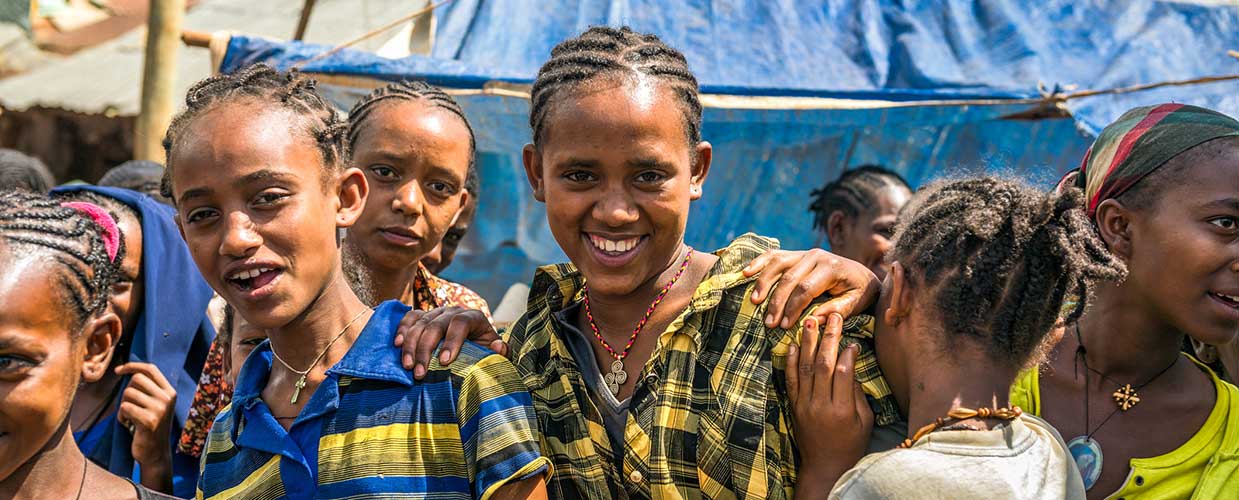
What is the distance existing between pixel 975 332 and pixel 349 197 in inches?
53.6

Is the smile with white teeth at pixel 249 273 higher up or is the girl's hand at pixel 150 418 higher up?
the smile with white teeth at pixel 249 273

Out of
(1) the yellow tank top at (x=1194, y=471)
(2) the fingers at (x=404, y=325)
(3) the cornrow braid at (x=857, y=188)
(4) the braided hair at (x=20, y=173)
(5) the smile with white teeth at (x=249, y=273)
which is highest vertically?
(4) the braided hair at (x=20, y=173)

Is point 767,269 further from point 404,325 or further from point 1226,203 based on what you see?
point 1226,203

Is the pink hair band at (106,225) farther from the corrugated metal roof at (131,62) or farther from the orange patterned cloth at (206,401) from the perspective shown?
the corrugated metal roof at (131,62)

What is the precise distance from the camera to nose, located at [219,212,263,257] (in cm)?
221

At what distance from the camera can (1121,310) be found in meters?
2.49

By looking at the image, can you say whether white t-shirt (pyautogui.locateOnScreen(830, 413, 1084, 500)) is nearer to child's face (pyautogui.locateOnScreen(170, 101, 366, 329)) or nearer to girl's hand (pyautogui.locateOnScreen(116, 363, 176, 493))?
child's face (pyautogui.locateOnScreen(170, 101, 366, 329))

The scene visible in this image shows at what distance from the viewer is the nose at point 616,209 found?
230cm

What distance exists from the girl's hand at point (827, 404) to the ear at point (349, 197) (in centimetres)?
101

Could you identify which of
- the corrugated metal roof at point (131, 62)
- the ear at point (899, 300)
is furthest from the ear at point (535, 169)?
the corrugated metal roof at point (131, 62)

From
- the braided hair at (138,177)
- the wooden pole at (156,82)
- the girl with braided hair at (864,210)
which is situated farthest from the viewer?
the wooden pole at (156,82)

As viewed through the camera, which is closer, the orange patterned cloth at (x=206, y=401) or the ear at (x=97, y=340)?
the ear at (x=97, y=340)

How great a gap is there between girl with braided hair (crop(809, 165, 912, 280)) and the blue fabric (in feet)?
9.36

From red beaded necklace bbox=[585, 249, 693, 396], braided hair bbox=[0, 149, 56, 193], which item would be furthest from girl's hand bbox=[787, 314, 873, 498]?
braided hair bbox=[0, 149, 56, 193]
